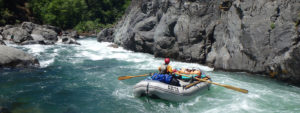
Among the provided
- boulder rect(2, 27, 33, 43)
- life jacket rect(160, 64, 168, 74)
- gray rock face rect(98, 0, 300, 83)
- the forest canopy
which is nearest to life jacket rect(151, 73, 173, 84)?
life jacket rect(160, 64, 168, 74)

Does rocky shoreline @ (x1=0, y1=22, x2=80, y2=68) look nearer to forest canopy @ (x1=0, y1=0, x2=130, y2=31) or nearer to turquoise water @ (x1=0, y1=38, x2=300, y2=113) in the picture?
turquoise water @ (x1=0, y1=38, x2=300, y2=113)

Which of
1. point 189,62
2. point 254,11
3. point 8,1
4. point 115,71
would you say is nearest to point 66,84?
point 115,71

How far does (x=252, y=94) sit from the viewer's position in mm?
8711

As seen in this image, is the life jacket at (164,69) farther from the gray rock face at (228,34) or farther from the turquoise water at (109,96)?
the gray rock face at (228,34)

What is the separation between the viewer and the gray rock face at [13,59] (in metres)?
11.0

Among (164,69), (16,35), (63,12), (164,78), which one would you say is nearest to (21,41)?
(16,35)

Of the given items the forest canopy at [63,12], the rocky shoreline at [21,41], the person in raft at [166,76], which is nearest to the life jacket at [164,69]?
the person in raft at [166,76]

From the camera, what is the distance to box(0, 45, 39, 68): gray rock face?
435 inches

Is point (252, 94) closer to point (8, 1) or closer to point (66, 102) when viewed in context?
point (66, 102)

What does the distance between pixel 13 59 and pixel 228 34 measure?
37.7 ft

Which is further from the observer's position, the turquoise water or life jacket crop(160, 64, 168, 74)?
life jacket crop(160, 64, 168, 74)

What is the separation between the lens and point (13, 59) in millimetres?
11297

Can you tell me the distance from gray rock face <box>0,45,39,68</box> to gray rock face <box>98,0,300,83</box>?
8.52m

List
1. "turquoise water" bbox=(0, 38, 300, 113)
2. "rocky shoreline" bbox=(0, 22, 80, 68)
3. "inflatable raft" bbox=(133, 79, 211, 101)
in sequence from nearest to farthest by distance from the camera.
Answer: "turquoise water" bbox=(0, 38, 300, 113)
"inflatable raft" bbox=(133, 79, 211, 101)
"rocky shoreline" bbox=(0, 22, 80, 68)
